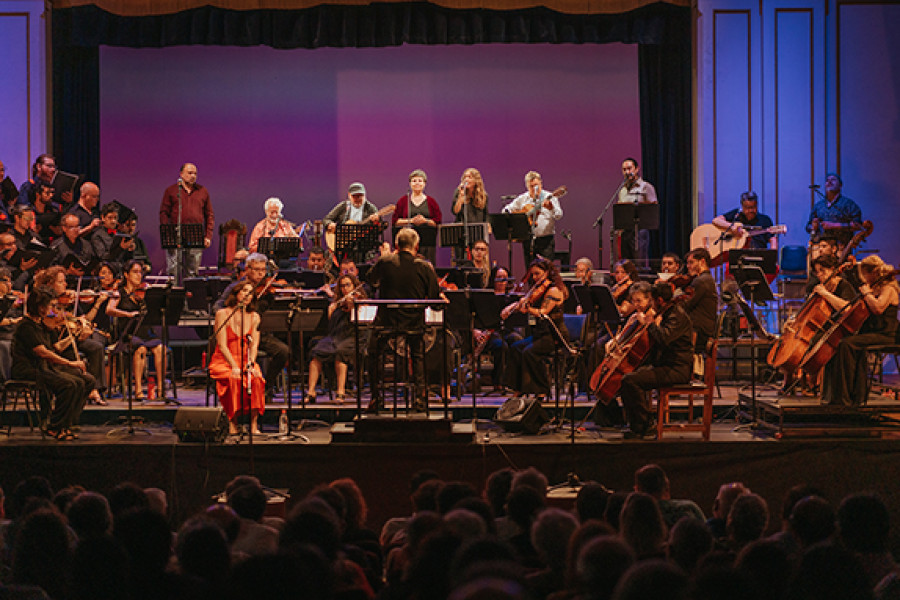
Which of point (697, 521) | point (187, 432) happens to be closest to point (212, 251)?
point (187, 432)

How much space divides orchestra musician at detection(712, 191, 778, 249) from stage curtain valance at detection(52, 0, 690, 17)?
298 cm

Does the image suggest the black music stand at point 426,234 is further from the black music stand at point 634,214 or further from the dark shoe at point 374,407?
the dark shoe at point 374,407

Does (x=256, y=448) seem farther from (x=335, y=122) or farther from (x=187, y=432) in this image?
(x=335, y=122)

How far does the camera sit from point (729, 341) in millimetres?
8664

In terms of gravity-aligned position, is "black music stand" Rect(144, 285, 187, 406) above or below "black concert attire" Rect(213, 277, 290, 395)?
above

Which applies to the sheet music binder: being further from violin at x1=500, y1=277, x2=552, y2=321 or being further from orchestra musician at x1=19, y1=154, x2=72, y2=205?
violin at x1=500, y1=277, x2=552, y2=321

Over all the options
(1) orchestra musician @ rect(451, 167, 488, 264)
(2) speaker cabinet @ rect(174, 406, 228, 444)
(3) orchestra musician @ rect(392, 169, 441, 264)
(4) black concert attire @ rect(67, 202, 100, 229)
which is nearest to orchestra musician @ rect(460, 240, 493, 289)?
(1) orchestra musician @ rect(451, 167, 488, 264)

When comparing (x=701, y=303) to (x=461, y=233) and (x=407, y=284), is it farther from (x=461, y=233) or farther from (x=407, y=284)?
(x=461, y=233)

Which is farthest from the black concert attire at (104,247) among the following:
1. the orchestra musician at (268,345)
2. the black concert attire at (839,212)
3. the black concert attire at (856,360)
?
the black concert attire at (839,212)

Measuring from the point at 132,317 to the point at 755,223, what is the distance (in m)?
7.32

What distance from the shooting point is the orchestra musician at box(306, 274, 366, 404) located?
877 centimetres

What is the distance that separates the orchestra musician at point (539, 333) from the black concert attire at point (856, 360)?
7.60 feet

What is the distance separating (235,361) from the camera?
767cm

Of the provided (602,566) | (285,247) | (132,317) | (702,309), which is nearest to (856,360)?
(702,309)
